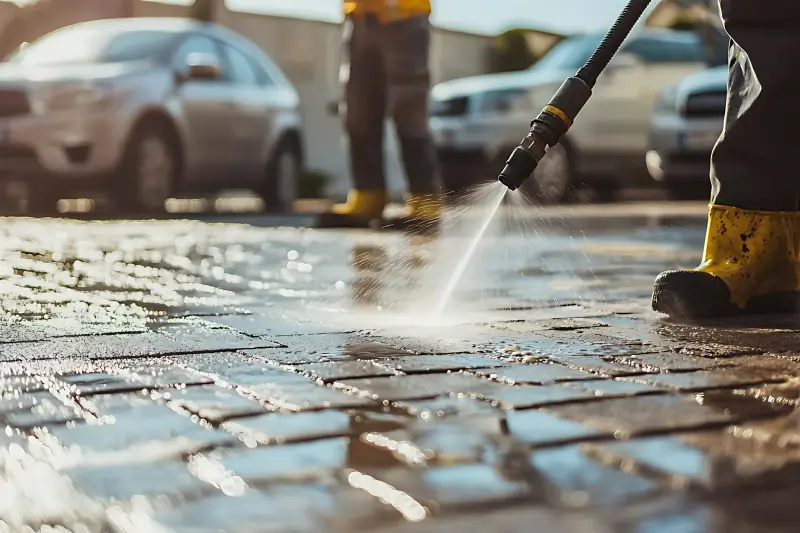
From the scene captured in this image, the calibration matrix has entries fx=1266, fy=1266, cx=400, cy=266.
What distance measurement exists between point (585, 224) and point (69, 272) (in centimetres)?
491

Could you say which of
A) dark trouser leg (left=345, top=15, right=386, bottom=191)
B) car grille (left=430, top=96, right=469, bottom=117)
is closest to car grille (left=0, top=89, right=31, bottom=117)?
dark trouser leg (left=345, top=15, right=386, bottom=191)

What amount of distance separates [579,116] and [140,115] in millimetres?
4357

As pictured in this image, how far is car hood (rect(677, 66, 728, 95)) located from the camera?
1152 centimetres

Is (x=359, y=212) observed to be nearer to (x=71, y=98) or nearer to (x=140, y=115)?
(x=140, y=115)

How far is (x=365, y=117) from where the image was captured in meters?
7.47

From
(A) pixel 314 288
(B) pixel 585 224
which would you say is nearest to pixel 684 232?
(B) pixel 585 224

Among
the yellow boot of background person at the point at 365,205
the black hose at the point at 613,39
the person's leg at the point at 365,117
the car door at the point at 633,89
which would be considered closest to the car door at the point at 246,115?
the person's leg at the point at 365,117

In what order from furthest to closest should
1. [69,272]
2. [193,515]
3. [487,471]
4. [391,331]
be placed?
[69,272]
[391,331]
[487,471]
[193,515]

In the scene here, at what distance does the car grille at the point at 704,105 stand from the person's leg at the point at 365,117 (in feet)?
15.8

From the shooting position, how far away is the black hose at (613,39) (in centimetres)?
340

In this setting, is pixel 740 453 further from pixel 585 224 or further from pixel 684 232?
pixel 585 224

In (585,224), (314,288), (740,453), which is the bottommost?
(585,224)

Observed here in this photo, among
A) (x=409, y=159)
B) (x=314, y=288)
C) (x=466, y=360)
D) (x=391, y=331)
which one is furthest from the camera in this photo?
(x=409, y=159)

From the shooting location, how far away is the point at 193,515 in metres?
1.36
